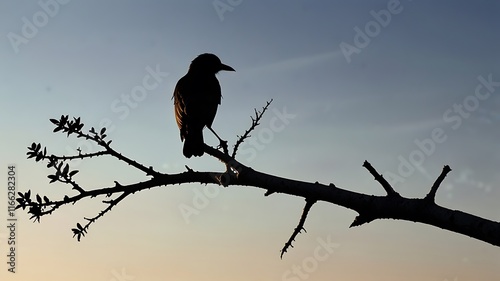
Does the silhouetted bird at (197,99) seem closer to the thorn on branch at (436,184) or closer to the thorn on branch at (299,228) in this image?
the thorn on branch at (299,228)

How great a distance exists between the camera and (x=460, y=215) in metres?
3.76

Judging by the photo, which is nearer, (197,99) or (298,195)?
(298,195)

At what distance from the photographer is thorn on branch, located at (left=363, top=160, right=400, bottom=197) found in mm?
4160

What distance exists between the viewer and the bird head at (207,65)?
430 inches

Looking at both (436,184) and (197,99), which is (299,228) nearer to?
(436,184)

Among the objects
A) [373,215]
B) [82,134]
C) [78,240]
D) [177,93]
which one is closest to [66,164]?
[82,134]

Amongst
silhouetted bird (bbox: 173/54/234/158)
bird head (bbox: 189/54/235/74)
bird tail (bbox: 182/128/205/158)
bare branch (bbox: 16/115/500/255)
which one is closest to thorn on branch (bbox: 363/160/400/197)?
bare branch (bbox: 16/115/500/255)

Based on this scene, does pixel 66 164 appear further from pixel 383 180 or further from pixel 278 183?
pixel 383 180

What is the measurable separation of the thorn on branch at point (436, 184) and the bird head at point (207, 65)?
7.15 m

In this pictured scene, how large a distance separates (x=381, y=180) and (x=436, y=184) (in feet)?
1.40

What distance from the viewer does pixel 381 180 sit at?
425 centimetres

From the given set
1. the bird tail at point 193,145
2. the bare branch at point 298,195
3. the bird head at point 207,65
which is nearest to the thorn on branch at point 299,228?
the bare branch at point 298,195

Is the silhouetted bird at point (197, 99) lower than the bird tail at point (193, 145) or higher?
higher

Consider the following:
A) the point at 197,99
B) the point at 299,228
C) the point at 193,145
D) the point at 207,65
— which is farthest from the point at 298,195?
the point at 207,65
